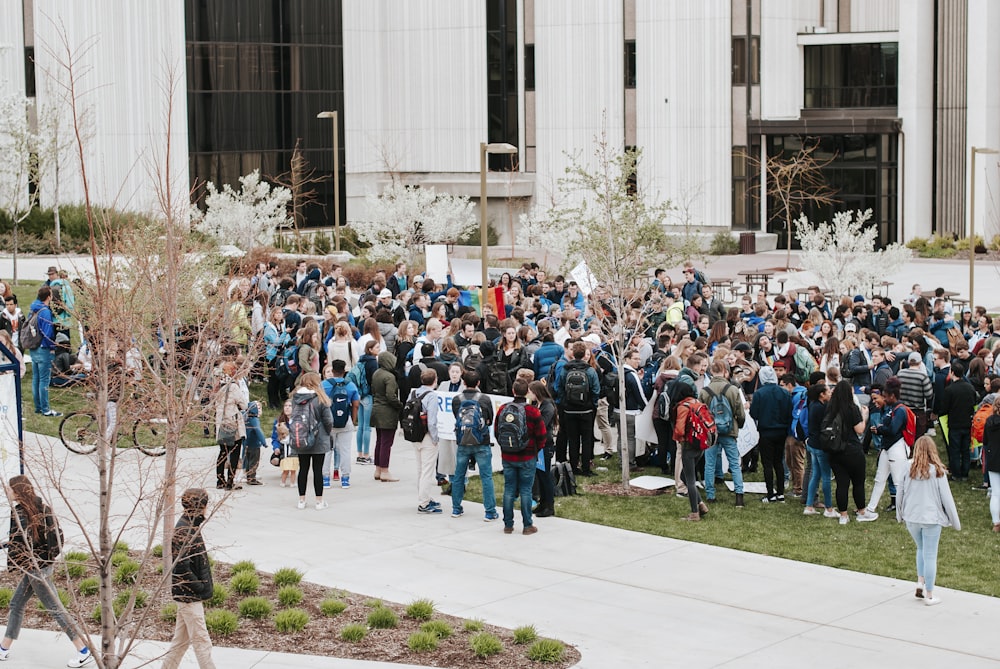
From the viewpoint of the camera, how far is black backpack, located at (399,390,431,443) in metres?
15.5

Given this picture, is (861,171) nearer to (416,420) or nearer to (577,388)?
(577,388)

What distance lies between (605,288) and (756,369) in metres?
7.91

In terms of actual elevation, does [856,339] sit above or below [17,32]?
below

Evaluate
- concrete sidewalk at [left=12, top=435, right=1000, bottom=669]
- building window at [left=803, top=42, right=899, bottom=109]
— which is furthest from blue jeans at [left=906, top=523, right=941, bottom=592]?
building window at [left=803, top=42, right=899, bottom=109]

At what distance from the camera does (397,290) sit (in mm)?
26797

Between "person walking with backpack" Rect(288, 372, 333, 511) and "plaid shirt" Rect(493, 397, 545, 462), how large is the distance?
229 centimetres

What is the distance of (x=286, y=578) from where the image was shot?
511 inches

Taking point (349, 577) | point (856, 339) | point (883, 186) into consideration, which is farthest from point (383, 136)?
point (349, 577)

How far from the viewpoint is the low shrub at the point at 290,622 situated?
1171cm

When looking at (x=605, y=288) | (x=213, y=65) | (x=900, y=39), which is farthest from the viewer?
(x=213, y=65)

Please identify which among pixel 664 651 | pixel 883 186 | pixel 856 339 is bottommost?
pixel 664 651

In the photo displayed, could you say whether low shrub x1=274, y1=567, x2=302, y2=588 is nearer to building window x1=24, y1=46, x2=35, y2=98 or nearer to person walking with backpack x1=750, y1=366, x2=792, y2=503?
person walking with backpack x1=750, y1=366, x2=792, y2=503

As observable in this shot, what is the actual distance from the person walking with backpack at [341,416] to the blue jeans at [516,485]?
8.10ft

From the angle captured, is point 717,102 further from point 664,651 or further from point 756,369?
point 664,651
